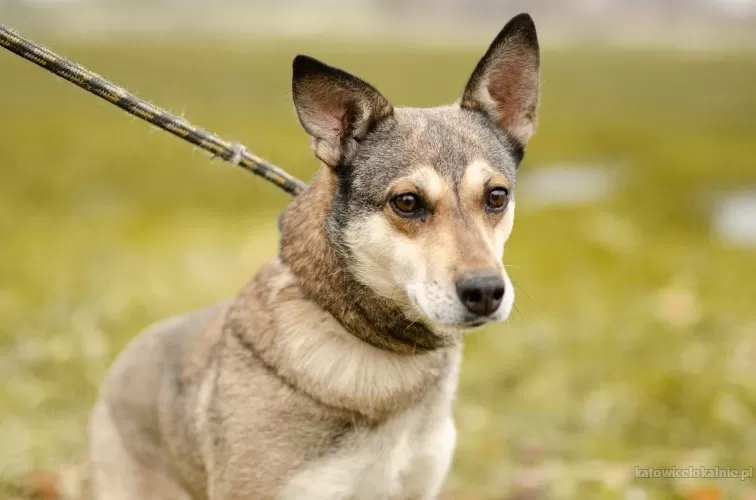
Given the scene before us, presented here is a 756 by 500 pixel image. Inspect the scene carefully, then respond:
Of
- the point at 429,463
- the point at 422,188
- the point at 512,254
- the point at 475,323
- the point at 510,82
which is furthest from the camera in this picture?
the point at 512,254

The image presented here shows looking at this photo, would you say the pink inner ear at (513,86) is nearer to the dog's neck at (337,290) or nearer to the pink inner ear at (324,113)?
the pink inner ear at (324,113)

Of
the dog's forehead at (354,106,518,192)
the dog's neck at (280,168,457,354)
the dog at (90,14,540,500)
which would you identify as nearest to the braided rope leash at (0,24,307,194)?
the dog at (90,14,540,500)

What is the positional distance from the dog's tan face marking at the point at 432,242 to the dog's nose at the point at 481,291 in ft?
0.12

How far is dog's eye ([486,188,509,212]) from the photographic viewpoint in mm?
3309

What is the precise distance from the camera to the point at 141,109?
3.51 metres

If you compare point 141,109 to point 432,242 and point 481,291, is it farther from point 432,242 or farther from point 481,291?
point 481,291

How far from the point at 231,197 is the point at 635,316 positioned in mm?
7769

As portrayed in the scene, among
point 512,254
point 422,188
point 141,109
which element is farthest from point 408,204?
point 512,254

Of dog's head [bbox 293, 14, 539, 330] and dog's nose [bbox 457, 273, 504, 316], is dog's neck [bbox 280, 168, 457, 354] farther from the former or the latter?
dog's nose [bbox 457, 273, 504, 316]

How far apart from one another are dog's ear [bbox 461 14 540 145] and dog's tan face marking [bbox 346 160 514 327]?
1.53ft

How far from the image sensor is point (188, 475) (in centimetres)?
374

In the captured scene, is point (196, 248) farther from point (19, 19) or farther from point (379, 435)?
point (19, 19)

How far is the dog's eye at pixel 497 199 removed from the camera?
3309mm

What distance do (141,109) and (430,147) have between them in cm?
124
